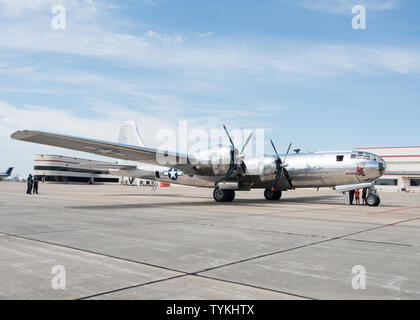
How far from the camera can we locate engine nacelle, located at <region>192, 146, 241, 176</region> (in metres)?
22.5

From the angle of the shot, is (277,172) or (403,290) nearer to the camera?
(403,290)

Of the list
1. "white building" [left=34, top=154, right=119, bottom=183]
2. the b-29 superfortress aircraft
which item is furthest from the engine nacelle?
"white building" [left=34, top=154, right=119, bottom=183]

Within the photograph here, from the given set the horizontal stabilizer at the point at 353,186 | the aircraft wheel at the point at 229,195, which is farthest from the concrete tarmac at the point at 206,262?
the aircraft wheel at the point at 229,195

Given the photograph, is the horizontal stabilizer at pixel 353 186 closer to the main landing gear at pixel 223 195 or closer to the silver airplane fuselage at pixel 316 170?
the silver airplane fuselage at pixel 316 170

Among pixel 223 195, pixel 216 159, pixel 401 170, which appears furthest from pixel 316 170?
pixel 401 170

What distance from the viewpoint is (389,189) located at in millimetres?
69125

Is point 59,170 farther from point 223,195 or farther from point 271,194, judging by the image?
point 223,195

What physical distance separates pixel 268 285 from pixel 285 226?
669 centimetres

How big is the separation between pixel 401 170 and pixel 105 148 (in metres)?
70.1

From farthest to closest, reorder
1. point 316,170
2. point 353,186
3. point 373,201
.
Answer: point 316,170 → point 353,186 → point 373,201

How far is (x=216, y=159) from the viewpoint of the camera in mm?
22500

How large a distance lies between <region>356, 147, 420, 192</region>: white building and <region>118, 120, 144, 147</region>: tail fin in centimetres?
5598
